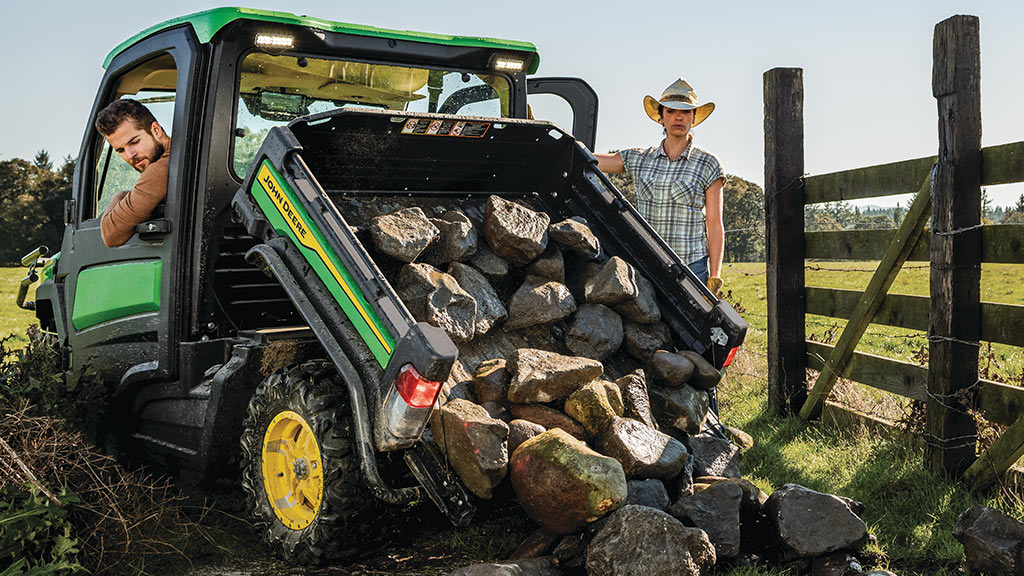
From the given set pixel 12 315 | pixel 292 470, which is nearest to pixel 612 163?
pixel 292 470

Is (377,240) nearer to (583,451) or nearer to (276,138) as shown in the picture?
(276,138)

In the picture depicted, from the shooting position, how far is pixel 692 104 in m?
5.58

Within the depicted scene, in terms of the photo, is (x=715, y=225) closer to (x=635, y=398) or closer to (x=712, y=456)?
→ (x=712, y=456)

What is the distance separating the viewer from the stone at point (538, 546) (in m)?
3.38

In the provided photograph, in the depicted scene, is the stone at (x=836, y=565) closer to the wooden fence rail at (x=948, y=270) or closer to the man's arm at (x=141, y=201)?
the wooden fence rail at (x=948, y=270)

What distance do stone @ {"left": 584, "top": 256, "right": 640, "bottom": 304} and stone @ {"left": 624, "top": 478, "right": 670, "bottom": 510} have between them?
1.05 metres

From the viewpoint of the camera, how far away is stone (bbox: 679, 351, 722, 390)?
426 cm

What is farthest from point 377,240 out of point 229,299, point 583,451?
point 583,451

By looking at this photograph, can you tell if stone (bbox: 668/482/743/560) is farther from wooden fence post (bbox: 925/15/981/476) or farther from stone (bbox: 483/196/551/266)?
wooden fence post (bbox: 925/15/981/476)

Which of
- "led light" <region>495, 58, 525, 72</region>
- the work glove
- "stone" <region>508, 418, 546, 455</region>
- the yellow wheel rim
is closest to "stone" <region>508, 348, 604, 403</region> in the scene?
"stone" <region>508, 418, 546, 455</region>

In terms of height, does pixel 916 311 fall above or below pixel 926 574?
above

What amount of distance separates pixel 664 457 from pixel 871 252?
279 cm

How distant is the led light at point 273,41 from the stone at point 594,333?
6.27 feet

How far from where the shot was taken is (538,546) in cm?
339
